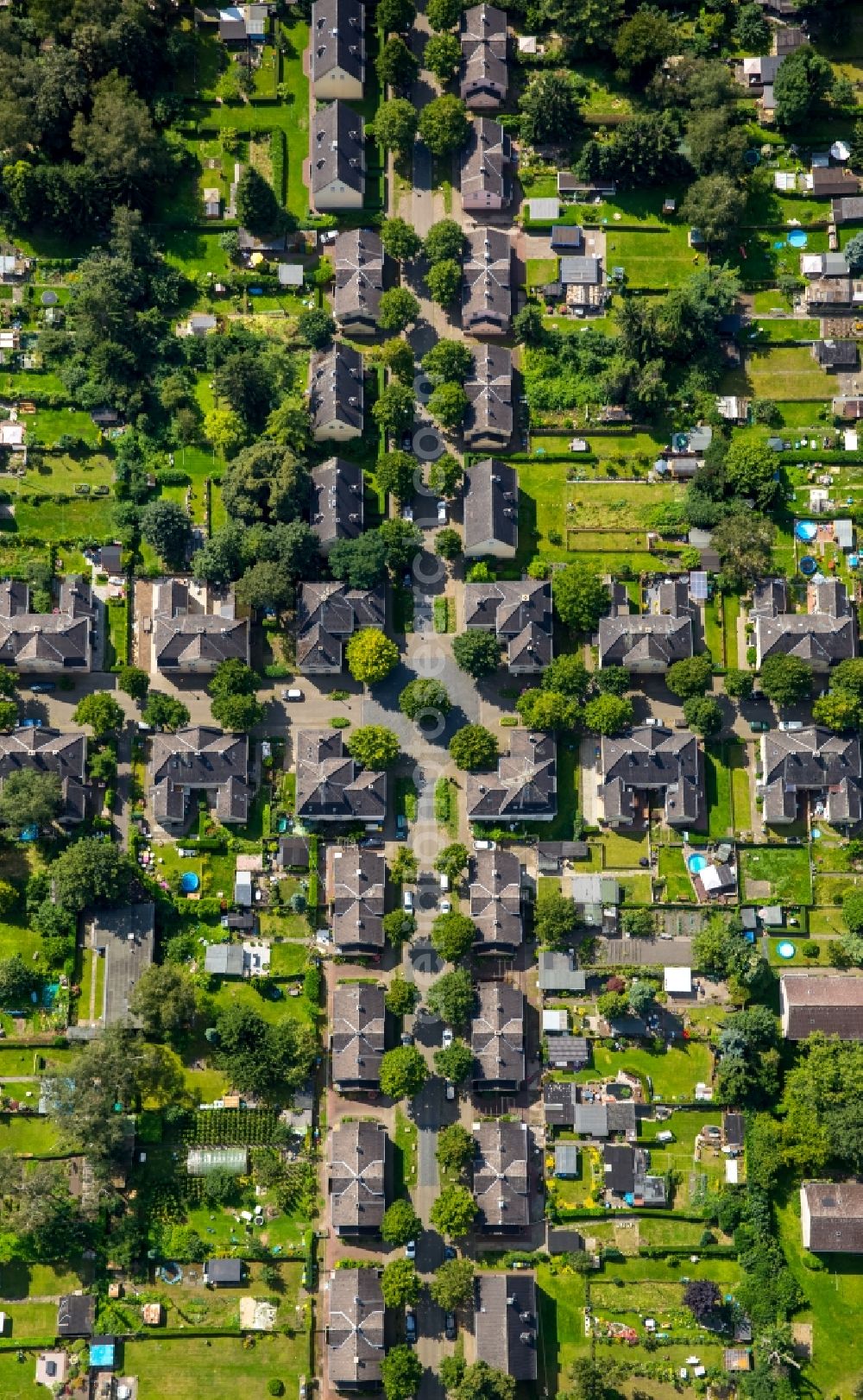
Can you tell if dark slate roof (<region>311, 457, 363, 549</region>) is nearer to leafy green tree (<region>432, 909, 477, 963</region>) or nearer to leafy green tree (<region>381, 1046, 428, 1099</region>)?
leafy green tree (<region>432, 909, 477, 963</region>)

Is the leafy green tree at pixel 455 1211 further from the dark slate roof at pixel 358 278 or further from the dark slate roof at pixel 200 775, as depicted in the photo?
the dark slate roof at pixel 358 278

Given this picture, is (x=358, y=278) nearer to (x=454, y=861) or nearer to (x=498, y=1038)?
(x=454, y=861)

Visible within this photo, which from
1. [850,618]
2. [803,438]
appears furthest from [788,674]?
[803,438]

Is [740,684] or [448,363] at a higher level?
[448,363]

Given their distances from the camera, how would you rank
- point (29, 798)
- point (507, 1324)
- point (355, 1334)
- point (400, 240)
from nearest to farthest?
point (507, 1324), point (355, 1334), point (29, 798), point (400, 240)

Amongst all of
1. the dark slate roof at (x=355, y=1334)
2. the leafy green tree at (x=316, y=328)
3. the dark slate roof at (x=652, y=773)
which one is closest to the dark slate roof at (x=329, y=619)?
the leafy green tree at (x=316, y=328)

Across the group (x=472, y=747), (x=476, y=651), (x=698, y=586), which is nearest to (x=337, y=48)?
(x=476, y=651)

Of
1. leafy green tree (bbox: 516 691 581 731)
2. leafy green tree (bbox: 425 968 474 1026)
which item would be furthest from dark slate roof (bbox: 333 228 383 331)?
leafy green tree (bbox: 425 968 474 1026)

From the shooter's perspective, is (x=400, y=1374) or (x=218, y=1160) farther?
(x=218, y=1160)
